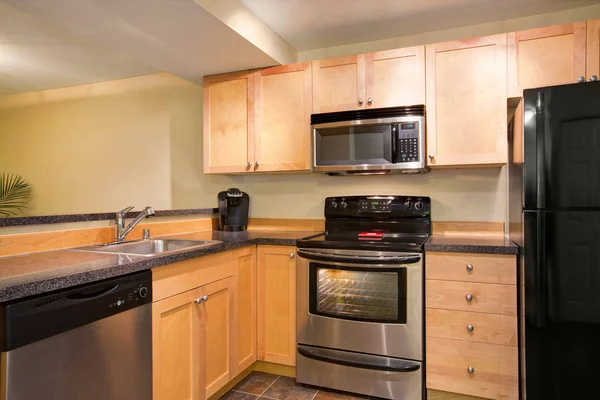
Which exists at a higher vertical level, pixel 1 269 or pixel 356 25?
pixel 356 25

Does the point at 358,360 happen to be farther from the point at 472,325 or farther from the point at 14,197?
the point at 14,197

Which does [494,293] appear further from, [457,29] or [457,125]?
[457,29]

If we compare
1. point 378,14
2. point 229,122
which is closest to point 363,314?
point 229,122

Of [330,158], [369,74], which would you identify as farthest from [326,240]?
[369,74]

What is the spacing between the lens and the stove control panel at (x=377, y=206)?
99.4 inches

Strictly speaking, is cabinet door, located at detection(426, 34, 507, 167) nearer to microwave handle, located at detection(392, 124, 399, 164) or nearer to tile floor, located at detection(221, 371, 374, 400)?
microwave handle, located at detection(392, 124, 399, 164)

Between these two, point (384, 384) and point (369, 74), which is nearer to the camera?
point (384, 384)

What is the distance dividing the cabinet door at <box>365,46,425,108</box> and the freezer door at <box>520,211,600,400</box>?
1014mm

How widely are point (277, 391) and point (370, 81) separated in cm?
204

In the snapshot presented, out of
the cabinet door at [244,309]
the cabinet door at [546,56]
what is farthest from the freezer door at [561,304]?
the cabinet door at [244,309]

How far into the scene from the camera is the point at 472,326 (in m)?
2.00

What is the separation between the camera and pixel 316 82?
2.61 m

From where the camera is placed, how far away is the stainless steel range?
209cm

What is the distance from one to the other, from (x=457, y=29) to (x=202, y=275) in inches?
92.1
